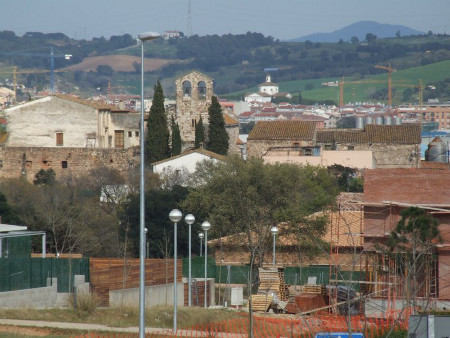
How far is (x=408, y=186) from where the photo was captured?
3412 cm

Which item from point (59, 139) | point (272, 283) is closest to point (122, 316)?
point (272, 283)

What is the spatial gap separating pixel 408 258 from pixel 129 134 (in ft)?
165

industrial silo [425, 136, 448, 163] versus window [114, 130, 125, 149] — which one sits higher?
window [114, 130, 125, 149]

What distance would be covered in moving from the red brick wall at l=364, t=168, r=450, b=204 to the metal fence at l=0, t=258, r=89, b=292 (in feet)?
30.4

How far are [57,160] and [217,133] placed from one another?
10.6m

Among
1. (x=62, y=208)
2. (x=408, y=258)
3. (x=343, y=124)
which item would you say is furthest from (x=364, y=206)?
(x=343, y=124)

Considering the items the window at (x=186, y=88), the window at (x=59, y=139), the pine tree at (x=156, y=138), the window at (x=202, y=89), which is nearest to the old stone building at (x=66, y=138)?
the window at (x=59, y=139)

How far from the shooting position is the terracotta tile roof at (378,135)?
244ft

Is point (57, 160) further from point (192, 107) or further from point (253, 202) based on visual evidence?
point (253, 202)

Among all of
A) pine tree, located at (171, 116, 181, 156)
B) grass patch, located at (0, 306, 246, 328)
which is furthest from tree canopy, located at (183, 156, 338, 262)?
pine tree, located at (171, 116, 181, 156)

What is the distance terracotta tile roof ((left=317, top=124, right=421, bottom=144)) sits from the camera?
74.2 metres

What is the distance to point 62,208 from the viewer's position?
47562 millimetres

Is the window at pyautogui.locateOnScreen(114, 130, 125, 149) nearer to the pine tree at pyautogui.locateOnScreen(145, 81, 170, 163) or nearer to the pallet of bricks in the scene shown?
the pine tree at pyautogui.locateOnScreen(145, 81, 170, 163)

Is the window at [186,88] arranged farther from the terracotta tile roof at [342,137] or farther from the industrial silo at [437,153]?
the industrial silo at [437,153]
